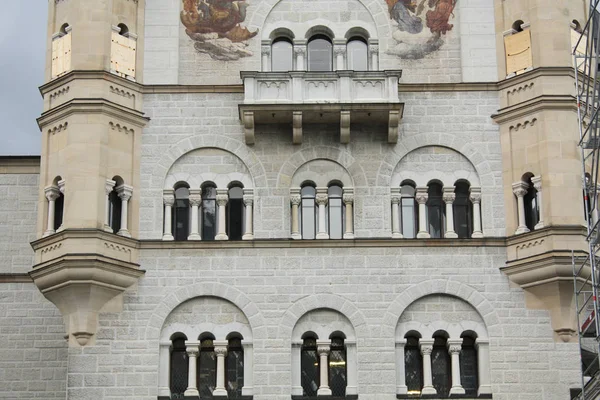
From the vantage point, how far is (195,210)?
29.8m

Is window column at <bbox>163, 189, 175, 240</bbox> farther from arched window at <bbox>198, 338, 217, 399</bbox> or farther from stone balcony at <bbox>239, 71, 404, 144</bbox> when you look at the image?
arched window at <bbox>198, 338, 217, 399</bbox>

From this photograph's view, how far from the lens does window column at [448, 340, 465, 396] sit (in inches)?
1121

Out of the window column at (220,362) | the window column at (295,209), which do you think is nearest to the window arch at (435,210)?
the window column at (295,209)

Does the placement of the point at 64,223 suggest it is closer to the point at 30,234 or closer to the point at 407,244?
the point at 30,234

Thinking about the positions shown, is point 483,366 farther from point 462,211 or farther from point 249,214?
point 249,214

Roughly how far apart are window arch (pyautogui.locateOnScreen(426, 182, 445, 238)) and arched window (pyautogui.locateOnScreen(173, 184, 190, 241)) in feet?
17.7

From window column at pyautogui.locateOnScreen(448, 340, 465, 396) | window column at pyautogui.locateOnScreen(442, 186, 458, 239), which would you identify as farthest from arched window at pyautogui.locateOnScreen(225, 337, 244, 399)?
window column at pyautogui.locateOnScreen(442, 186, 458, 239)

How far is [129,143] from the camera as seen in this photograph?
30.1m

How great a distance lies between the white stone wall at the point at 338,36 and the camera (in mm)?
31016

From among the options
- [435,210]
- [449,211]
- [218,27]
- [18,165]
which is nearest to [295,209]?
[435,210]

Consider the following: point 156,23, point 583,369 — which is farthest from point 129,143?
point 583,369

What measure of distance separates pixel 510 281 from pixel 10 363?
37.5ft

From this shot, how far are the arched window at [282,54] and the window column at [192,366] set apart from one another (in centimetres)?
681

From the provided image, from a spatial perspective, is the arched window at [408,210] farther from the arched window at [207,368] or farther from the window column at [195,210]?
the arched window at [207,368]
